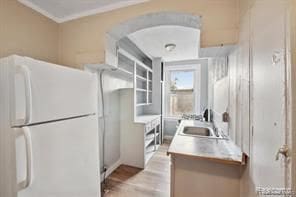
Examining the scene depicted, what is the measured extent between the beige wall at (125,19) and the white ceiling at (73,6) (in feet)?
0.18

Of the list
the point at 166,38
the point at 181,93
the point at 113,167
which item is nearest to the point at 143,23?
the point at 166,38

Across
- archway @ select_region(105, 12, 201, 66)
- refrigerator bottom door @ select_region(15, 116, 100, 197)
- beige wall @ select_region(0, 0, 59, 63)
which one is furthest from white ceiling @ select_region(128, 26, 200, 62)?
refrigerator bottom door @ select_region(15, 116, 100, 197)

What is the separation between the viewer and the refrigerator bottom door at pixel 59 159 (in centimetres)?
87

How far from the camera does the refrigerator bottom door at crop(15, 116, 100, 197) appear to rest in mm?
872

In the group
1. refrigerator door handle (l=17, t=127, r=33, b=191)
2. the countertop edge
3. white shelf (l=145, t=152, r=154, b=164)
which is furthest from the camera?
white shelf (l=145, t=152, r=154, b=164)

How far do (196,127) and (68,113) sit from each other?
6.63ft

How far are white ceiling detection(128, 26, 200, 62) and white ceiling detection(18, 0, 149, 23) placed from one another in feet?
2.97

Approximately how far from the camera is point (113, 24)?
169 cm

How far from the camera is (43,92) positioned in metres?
1.00

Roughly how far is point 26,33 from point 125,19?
3.37 ft

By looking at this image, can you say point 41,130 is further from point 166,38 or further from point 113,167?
point 166,38

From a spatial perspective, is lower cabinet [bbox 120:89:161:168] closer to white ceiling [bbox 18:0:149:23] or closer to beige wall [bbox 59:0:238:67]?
beige wall [bbox 59:0:238:67]

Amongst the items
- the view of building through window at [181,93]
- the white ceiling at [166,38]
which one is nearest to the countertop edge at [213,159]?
the white ceiling at [166,38]

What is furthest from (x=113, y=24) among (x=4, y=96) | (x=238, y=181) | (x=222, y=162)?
(x=238, y=181)
